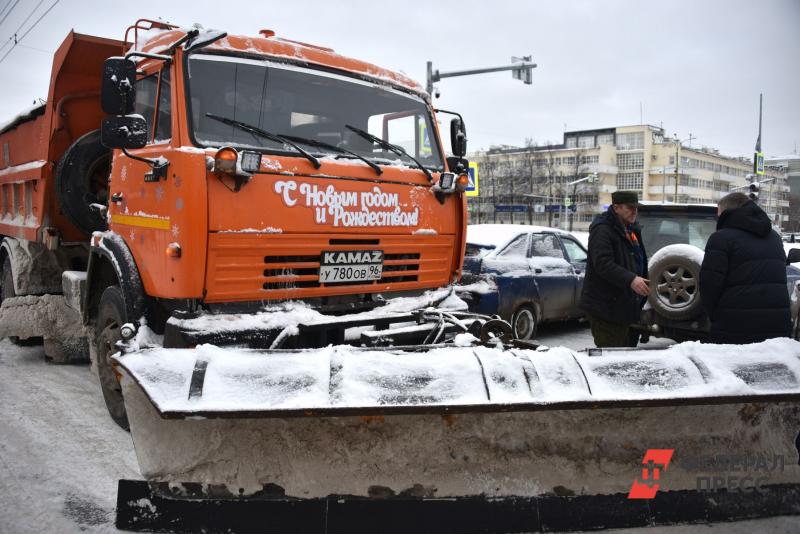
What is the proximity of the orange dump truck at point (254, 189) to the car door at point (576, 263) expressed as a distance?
435cm

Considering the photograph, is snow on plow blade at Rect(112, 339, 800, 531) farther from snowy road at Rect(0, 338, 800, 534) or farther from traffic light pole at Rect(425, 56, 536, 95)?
traffic light pole at Rect(425, 56, 536, 95)

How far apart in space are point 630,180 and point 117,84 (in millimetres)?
90169

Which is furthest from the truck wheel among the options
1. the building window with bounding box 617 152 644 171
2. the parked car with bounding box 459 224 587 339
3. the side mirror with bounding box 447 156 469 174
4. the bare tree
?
the building window with bounding box 617 152 644 171

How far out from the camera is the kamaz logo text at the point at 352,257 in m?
4.15

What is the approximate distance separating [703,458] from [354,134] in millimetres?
2988

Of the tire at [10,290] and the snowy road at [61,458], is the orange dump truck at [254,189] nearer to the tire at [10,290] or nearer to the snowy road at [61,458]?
the snowy road at [61,458]

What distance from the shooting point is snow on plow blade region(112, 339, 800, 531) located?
8.59 ft

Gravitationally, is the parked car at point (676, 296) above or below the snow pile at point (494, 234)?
below

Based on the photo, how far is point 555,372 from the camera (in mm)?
2736

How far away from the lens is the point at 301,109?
424 cm

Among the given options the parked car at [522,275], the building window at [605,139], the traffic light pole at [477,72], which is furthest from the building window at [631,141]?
the parked car at [522,275]

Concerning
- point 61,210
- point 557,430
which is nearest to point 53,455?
point 61,210

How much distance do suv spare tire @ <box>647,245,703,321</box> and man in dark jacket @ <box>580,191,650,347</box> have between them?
0.60 meters

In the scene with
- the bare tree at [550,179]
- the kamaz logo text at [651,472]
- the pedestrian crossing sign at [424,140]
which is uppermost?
the bare tree at [550,179]
